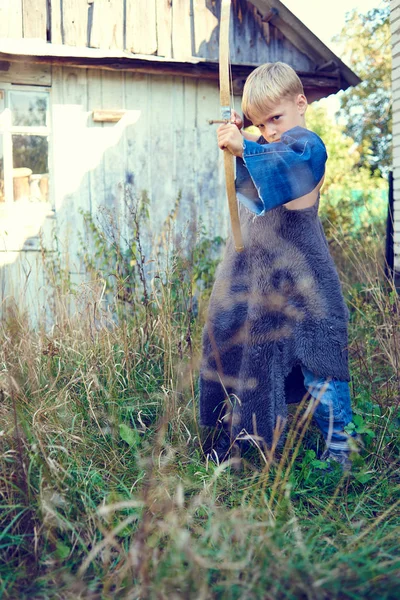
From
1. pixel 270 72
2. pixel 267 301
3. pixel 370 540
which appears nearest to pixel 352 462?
pixel 370 540

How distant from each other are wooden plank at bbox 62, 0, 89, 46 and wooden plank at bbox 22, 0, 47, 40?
7.4 inches

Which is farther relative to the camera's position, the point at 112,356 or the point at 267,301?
the point at 112,356

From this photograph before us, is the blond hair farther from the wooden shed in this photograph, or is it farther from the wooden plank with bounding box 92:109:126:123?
the wooden plank with bounding box 92:109:126:123

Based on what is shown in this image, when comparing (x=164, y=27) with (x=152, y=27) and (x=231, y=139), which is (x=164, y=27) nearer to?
(x=152, y=27)

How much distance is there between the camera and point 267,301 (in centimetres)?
241

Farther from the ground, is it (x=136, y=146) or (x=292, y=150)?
(x=136, y=146)

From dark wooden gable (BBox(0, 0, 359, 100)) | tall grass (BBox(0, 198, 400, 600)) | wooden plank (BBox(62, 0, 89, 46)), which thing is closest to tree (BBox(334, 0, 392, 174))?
dark wooden gable (BBox(0, 0, 359, 100))

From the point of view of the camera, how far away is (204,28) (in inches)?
232

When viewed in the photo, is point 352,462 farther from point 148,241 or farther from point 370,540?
point 148,241

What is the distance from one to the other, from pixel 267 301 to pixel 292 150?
25.0 inches

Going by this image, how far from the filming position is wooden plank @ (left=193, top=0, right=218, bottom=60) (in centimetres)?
586

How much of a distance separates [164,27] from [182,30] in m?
0.19

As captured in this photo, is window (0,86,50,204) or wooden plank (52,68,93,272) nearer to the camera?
window (0,86,50,204)

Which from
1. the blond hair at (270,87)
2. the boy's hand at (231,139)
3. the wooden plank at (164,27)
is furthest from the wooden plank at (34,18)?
the boy's hand at (231,139)
